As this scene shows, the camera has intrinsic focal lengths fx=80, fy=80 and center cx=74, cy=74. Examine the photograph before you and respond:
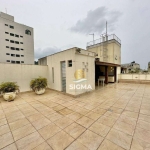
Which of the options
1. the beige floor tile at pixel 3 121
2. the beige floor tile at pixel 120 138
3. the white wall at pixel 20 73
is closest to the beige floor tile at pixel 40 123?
the beige floor tile at pixel 3 121

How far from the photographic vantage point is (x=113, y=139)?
1.93 meters

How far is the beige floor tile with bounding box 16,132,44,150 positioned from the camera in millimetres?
1746

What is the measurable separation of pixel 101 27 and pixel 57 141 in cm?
1716

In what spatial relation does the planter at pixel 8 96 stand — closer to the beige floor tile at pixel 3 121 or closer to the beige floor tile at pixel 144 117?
the beige floor tile at pixel 3 121

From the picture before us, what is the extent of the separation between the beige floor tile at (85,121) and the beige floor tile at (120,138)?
2.11ft

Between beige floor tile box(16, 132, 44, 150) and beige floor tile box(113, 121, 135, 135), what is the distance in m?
2.11

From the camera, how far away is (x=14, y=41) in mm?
23812

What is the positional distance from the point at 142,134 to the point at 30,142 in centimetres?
282

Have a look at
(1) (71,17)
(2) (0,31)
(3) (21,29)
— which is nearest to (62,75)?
(1) (71,17)

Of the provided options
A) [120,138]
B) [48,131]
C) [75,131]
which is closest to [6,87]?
[48,131]

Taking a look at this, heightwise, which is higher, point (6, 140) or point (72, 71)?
point (72, 71)

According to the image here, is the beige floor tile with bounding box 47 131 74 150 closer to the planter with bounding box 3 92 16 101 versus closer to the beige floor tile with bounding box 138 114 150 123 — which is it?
the beige floor tile with bounding box 138 114 150 123

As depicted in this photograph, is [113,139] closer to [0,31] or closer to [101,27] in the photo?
[101,27]

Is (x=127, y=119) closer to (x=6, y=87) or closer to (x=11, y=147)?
(x=11, y=147)
